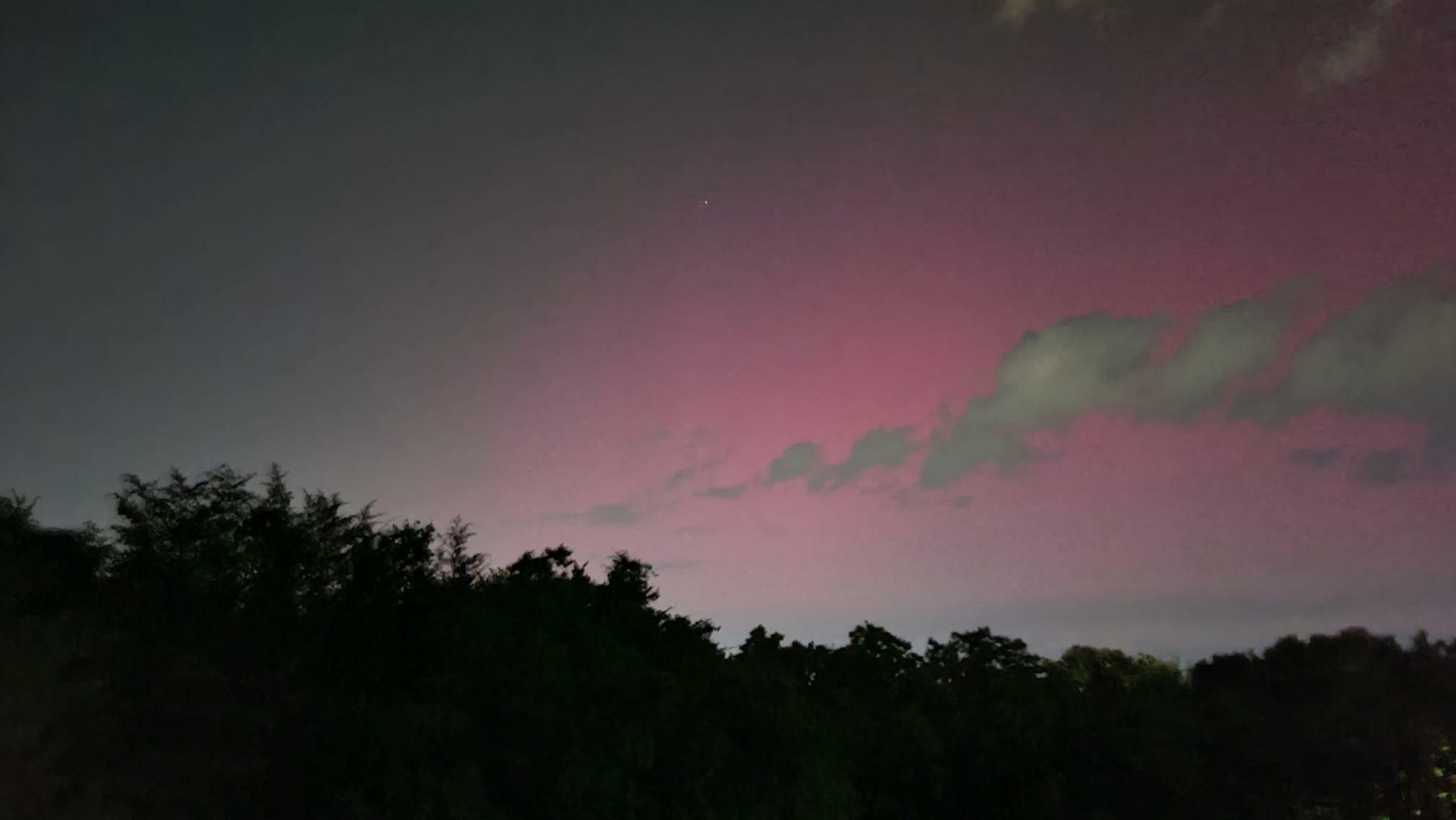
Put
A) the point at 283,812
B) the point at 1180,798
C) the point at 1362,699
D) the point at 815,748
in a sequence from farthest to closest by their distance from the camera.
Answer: the point at 1362,699, the point at 1180,798, the point at 815,748, the point at 283,812

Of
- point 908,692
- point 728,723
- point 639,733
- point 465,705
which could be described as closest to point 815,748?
point 728,723

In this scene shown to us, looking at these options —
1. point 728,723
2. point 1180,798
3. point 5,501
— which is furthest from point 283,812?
point 1180,798

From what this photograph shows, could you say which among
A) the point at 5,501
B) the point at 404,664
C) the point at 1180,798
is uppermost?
the point at 5,501

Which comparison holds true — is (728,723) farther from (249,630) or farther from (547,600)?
(249,630)

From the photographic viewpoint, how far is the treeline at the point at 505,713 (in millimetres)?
30297

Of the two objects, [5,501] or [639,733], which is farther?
[5,501]

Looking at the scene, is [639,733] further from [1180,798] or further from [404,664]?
[1180,798]

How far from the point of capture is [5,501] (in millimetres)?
48938

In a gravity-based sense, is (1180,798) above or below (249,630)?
below

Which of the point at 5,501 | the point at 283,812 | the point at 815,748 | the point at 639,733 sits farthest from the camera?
the point at 5,501

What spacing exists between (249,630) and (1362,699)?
187 feet

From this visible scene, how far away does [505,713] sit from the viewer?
33.1 metres

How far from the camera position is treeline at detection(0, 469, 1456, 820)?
30297 millimetres

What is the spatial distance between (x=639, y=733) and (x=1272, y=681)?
48472 mm
